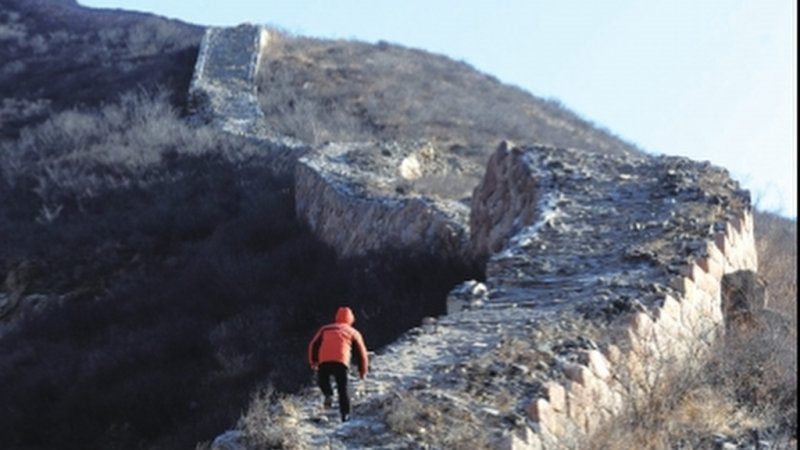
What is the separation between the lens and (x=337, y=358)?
8.56m

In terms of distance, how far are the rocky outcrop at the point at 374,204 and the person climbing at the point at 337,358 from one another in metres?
6.19

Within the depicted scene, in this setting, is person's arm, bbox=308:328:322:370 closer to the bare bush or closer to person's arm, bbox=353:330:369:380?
person's arm, bbox=353:330:369:380

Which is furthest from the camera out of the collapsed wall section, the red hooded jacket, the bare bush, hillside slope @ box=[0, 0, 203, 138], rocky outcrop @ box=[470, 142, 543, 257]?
hillside slope @ box=[0, 0, 203, 138]

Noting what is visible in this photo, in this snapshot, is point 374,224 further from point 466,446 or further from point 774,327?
point 466,446

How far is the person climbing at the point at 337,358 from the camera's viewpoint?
833 centimetres

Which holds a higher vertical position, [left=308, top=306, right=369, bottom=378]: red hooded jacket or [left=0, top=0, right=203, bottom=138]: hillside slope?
[left=0, top=0, right=203, bottom=138]: hillside slope

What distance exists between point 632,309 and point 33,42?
35.6 metres

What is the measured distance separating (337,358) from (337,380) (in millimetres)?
248

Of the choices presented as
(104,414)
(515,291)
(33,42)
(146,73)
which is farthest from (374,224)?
(33,42)

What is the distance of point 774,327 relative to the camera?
35.8 feet

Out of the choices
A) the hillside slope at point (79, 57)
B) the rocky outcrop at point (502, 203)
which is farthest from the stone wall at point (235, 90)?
the rocky outcrop at point (502, 203)

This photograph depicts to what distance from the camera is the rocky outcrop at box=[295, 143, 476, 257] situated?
15.9 metres

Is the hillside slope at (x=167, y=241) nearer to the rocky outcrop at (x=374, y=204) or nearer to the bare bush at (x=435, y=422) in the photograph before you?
the rocky outcrop at (x=374, y=204)

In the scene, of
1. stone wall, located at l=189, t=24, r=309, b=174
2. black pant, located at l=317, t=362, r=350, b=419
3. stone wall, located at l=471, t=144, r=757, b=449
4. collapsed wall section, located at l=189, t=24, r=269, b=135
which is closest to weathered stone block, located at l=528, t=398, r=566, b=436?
stone wall, located at l=471, t=144, r=757, b=449
